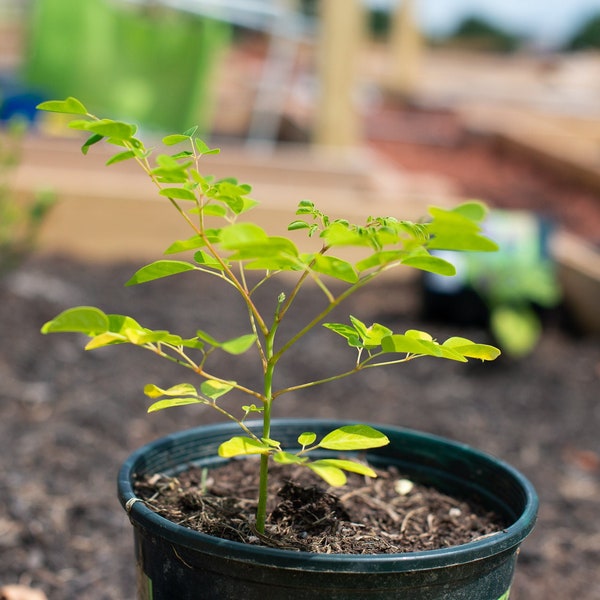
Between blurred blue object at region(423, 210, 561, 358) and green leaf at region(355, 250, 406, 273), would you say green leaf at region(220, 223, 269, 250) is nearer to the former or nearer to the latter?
green leaf at region(355, 250, 406, 273)

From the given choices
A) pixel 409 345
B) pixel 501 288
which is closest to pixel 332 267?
pixel 409 345

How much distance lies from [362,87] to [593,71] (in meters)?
9.22

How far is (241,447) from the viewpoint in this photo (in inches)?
38.0

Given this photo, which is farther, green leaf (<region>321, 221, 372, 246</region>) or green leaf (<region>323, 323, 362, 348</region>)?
green leaf (<region>323, 323, 362, 348</region>)

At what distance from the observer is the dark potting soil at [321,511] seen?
1098 mm

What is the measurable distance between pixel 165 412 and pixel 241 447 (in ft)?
6.22

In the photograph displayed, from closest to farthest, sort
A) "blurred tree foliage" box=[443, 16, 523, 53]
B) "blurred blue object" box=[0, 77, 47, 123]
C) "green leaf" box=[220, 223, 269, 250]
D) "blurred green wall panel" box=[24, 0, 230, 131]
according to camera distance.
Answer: "green leaf" box=[220, 223, 269, 250], "blurred blue object" box=[0, 77, 47, 123], "blurred green wall panel" box=[24, 0, 230, 131], "blurred tree foliage" box=[443, 16, 523, 53]

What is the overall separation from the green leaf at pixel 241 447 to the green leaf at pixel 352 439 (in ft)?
0.22

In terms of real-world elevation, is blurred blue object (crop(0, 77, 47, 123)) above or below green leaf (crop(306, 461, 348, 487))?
below

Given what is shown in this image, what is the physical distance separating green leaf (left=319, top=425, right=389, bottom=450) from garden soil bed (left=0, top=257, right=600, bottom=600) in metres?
1.00

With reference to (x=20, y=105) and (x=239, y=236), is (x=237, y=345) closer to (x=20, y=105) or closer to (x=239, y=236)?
(x=239, y=236)

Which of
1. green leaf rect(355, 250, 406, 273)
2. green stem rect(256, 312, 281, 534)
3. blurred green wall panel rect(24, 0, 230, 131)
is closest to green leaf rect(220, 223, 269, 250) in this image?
green leaf rect(355, 250, 406, 273)

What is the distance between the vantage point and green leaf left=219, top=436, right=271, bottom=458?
946 millimetres

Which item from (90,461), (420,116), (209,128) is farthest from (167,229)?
(420,116)
